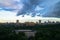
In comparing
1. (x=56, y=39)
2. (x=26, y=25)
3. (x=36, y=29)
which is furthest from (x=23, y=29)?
(x=56, y=39)

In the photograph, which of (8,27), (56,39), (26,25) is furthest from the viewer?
(26,25)

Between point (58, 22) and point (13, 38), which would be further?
point (58, 22)

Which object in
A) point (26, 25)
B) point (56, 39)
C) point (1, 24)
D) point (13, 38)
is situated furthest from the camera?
point (26, 25)

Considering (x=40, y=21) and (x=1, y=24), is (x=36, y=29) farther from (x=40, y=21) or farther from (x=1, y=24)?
(x=1, y=24)

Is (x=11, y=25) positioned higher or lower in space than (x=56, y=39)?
higher

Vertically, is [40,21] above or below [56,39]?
above

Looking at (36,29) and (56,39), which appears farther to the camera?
(36,29)

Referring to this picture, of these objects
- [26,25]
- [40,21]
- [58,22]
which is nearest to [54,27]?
[58,22]

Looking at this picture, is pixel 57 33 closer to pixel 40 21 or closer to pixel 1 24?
pixel 40 21

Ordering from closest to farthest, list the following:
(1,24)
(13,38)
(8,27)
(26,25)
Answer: (13,38) < (1,24) < (8,27) < (26,25)
